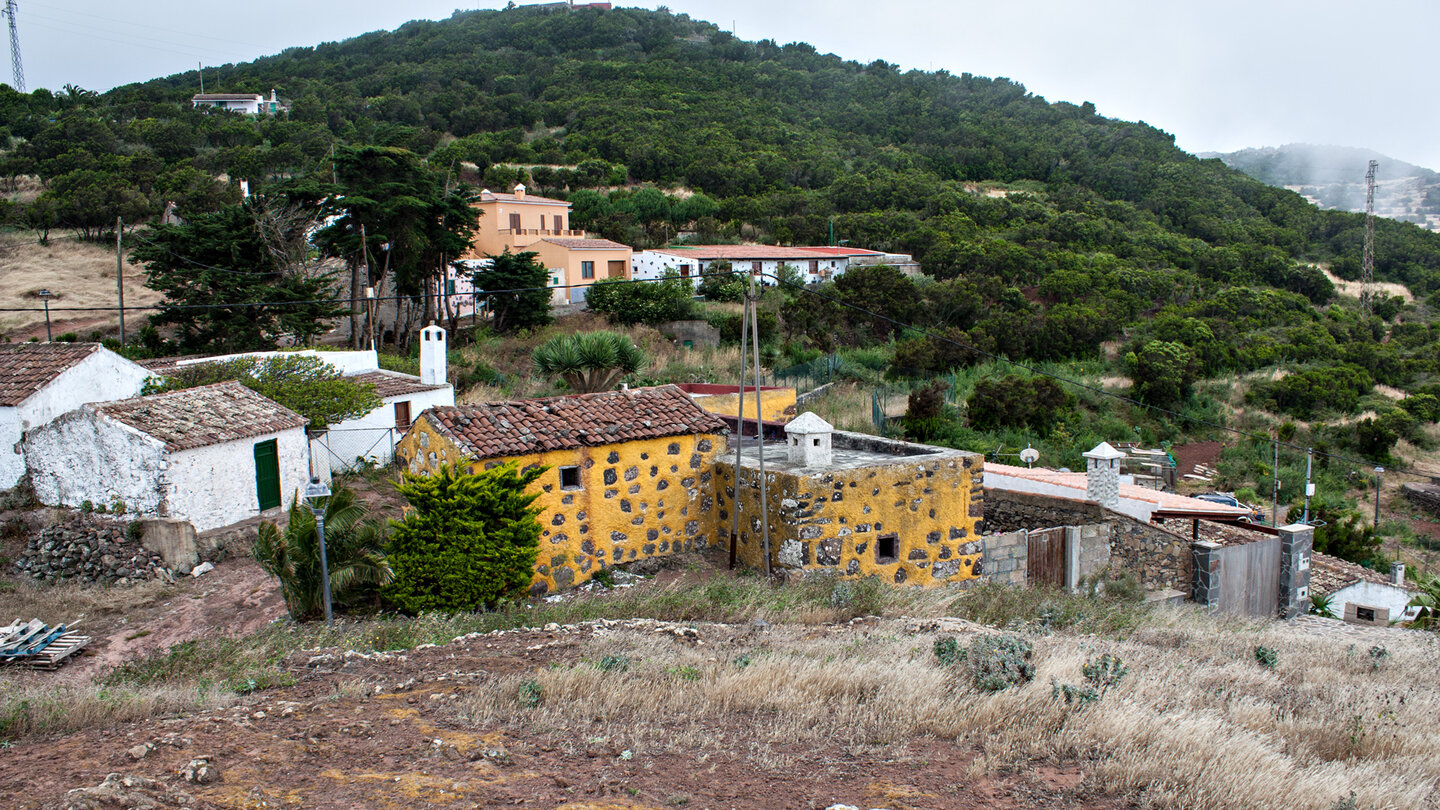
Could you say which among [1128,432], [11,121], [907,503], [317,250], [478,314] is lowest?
[1128,432]

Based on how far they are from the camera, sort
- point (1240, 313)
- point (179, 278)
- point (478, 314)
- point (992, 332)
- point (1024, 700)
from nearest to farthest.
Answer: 1. point (1024, 700)
2. point (179, 278)
3. point (478, 314)
4. point (992, 332)
5. point (1240, 313)

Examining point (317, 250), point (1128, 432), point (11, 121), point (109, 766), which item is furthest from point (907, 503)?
point (11, 121)

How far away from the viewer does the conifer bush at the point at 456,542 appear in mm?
9555

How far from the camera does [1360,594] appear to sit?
1656 cm

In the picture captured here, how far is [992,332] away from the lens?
121 ft

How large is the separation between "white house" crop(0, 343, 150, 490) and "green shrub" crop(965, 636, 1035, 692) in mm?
14103

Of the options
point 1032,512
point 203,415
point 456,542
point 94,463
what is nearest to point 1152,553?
point 1032,512

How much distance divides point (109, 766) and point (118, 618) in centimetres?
806

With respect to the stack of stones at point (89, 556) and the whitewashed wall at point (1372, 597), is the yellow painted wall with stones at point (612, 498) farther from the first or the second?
the whitewashed wall at point (1372, 597)

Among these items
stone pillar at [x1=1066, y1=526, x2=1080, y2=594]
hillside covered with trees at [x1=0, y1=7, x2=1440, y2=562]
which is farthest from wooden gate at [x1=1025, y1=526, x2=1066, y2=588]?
hillside covered with trees at [x1=0, y1=7, x2=1440, y2=562]

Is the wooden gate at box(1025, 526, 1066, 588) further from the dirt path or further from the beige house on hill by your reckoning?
the beige house on hill

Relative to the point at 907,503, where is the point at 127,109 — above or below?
above

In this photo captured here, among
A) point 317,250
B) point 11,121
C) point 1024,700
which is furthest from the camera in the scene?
point 11,121

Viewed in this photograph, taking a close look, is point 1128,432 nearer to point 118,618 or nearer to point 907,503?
point 907,503
